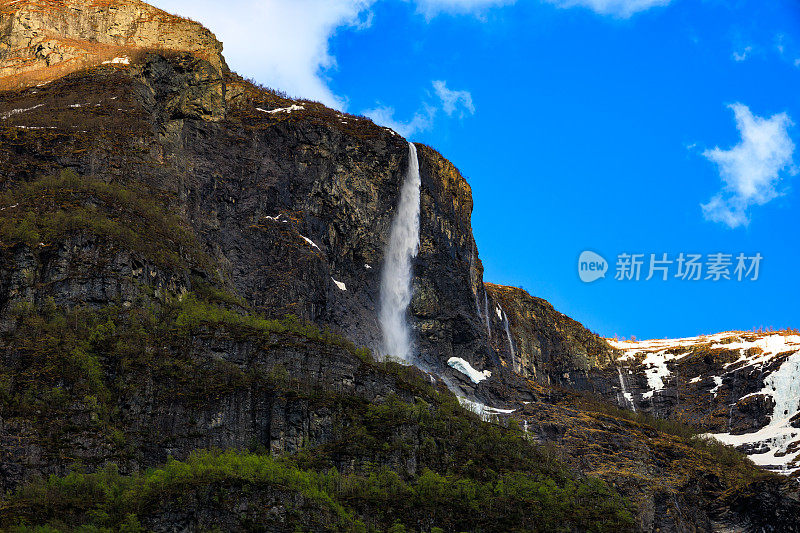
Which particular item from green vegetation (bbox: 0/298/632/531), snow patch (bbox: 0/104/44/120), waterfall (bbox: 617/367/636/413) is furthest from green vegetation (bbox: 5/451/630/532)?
waterfall (bbox: 617/367/636/413)

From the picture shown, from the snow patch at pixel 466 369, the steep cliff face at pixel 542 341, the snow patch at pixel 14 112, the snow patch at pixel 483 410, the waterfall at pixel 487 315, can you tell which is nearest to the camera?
the snow patch at pixel 14 112

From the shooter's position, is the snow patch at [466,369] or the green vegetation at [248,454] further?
the snow patch at [466,369]

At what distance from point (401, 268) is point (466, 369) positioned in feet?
48.7

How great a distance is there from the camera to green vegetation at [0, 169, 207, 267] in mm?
78125

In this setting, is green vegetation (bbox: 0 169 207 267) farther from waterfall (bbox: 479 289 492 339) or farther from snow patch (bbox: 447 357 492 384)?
waterfall (bbox: 479 289 492 339)

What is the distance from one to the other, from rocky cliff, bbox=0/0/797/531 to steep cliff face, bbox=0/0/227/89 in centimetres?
35

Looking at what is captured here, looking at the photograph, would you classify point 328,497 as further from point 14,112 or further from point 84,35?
point 84,35

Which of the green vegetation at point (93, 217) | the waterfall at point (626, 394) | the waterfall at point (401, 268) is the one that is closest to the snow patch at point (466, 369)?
the waterfall at point (401, 268)

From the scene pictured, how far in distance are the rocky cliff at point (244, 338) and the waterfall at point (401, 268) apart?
146cm

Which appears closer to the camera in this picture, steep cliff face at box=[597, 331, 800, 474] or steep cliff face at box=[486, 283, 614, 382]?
steep cliff face at box=[486, 283, 614, 382]

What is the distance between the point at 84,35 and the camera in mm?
119875

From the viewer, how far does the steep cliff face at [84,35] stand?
113 metres

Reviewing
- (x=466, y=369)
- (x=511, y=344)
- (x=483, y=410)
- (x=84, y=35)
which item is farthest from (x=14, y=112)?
(x=511, y=344)

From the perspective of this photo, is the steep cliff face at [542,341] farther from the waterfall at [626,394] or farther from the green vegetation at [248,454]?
the green vegetation at [248,454]
